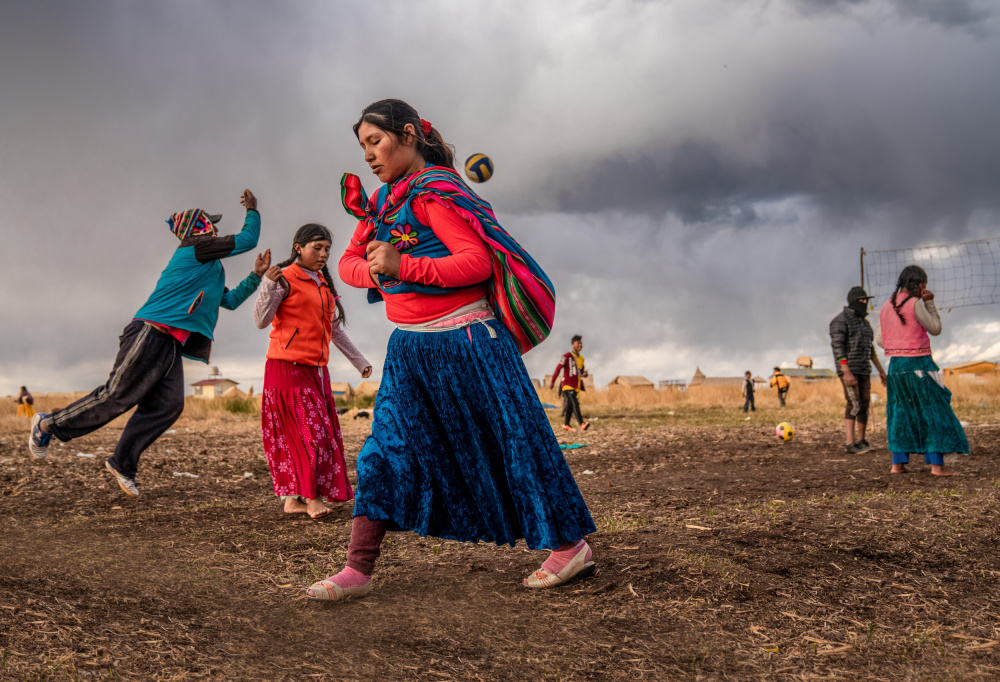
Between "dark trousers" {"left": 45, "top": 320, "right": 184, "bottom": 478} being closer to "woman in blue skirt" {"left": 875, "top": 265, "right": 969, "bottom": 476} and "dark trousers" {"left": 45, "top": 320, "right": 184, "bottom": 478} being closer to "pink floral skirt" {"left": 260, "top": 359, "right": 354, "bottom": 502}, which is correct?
"pink floral skirt" {"left": 260, "top": 359, "right": 354, "bottom": 502}

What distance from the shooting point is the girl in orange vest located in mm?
5180

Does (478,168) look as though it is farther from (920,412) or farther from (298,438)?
(920,412)

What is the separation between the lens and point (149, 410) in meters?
5.75

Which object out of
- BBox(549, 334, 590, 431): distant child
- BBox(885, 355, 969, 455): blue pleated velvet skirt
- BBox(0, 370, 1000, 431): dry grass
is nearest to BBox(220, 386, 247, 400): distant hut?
BBox(0, 370, 1000, 431): dry grass

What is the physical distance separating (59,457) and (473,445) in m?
8.15

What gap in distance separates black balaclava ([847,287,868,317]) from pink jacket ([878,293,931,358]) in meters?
2.25

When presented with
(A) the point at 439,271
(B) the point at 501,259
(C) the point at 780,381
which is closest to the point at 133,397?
(A) the point at 439,271

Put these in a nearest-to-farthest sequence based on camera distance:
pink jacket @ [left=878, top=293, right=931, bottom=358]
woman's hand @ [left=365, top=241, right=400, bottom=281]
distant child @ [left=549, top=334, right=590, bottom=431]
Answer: woman's hand @ [left=365, top=241, right=400, bottom=281] → pink jacket @ [left=878, top=293, right=931, bottom=358] → distant child @ [left=549, top=334, right=590, bottom=431]

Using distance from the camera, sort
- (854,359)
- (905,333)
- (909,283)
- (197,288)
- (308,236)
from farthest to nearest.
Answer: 1. (854,359)
2. (905,333)
3. (909,283)
4. (197,288)
5. (308,236)

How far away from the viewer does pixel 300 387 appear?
531cm

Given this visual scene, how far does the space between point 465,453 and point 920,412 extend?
5648 millimetres

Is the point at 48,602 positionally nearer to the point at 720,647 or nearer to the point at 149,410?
the point at 720,647

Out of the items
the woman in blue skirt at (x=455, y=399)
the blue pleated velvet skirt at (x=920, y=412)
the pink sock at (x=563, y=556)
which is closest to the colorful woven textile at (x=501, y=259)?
the woman in blue skirt at (x=455, y=399)

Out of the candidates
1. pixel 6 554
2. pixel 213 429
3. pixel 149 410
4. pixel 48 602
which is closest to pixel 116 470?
pixel 149 410
